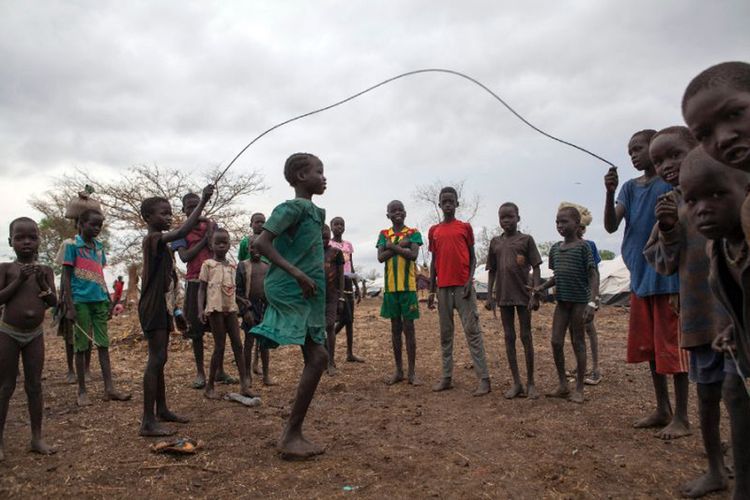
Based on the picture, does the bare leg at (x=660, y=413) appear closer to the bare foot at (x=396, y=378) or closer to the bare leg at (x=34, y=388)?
the bare foot at (x=396, y=378)

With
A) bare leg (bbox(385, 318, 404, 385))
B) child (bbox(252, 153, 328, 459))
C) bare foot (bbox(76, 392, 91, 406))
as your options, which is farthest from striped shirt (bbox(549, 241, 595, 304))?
bare foot (bbox(76, 392, 91, 406))

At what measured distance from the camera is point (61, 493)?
294 cm

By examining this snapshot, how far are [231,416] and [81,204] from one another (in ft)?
8.71

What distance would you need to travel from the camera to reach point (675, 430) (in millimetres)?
3732

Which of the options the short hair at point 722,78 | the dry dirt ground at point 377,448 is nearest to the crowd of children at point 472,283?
the short hair at point 722,78

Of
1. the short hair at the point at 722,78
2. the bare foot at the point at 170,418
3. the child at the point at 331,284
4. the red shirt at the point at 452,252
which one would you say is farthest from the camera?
the child at the point at 331,284

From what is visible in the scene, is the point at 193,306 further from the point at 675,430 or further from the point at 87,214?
the point at 675,430

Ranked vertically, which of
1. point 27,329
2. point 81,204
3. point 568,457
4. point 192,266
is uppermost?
point 81,204

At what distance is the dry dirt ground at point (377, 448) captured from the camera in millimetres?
2965

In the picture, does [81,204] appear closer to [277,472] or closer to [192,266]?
[192,266]

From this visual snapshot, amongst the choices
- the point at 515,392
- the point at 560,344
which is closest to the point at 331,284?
the point at 515,392

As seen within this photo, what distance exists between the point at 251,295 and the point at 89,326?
5.67 ft

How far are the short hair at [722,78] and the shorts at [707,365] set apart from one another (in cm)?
160

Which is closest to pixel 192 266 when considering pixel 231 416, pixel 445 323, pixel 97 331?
pixel 97 331
